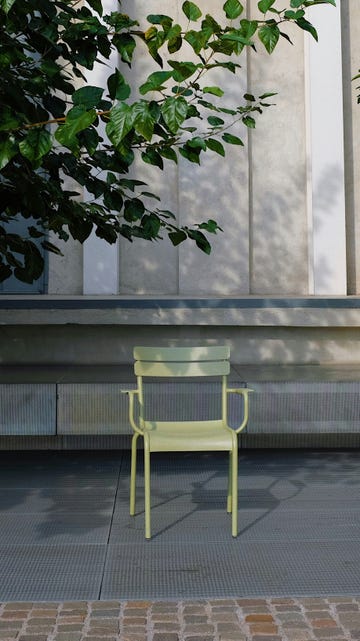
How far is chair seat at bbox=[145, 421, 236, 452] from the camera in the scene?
13.7ft

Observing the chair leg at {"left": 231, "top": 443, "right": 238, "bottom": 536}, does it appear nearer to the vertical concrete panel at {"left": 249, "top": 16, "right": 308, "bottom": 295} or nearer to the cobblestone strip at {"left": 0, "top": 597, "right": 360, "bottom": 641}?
the cobblestone strip at {"left": 0, "top": 597, "right": 360, "bottom": 641}

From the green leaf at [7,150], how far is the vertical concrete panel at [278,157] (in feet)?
21.2

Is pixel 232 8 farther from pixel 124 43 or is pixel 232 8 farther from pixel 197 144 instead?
pixel 124 43

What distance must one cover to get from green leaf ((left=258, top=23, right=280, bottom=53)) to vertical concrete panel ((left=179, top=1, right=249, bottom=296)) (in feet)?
19.3

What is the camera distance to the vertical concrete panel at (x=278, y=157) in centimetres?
893

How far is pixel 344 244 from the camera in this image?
877 centimetres

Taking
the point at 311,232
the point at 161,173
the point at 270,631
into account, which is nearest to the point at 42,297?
the point at 161,173

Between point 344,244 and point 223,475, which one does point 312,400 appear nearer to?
point 223,475

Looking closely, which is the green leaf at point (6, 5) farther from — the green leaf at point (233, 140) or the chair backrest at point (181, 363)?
the chair backrest at point (181, 363)

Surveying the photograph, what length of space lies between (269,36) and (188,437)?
230 cm

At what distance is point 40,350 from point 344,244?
3.65 m

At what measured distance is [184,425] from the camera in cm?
466

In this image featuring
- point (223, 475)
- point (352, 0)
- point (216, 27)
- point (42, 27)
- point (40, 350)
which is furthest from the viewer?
point (352, 0)

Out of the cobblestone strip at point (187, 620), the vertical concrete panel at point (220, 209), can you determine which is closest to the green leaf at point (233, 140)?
the cobblestone strip at point (187, 620)
